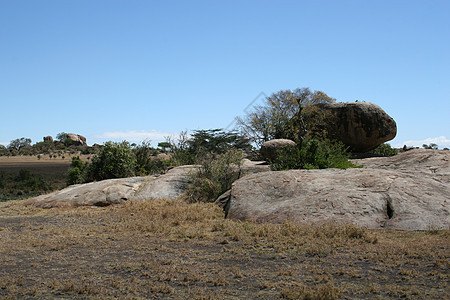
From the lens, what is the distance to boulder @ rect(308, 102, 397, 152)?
2169 centimetres

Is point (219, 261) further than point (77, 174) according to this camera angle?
No

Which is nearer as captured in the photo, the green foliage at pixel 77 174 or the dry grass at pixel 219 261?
the dry grass at pixel 219 261

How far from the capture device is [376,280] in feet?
15.8

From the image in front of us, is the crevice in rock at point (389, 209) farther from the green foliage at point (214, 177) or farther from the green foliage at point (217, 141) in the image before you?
the green foliage at point (217, 141)

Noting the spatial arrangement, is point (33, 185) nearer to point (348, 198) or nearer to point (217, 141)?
point (217, 141)

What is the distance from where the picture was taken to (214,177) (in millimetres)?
12641

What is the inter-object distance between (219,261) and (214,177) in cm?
679

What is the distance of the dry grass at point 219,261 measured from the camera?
462 centimetres

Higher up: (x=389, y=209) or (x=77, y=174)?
(x=77, y=174)

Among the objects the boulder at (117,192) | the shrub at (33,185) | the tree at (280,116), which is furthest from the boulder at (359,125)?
the shrub at (33,185)

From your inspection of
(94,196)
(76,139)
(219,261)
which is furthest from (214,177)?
(76,139)

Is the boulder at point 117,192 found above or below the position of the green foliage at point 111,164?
below

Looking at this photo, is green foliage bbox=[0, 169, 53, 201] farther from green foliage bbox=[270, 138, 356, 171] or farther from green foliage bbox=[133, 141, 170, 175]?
green foliage bbox=[270, 138, 356, 171]

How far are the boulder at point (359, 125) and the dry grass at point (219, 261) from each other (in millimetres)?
15186
